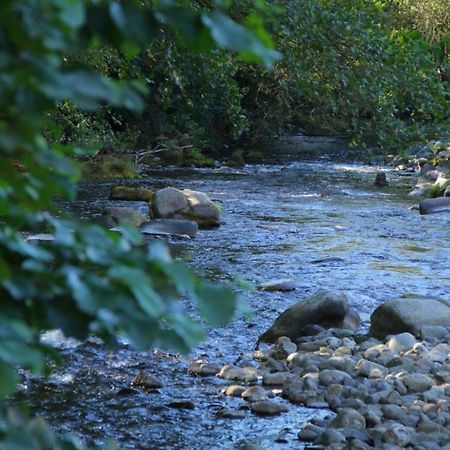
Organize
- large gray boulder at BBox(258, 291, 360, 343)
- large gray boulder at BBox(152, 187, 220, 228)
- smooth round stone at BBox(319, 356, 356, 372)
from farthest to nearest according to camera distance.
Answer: large gray boulder at BBox(152, 187, 220, 228), large gray boulder at BBox(258, 291, 360, 343), smooth round stone at BBox(319, 356, 356, 372)

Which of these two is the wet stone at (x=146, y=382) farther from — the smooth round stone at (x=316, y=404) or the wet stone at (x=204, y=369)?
the smooth round stone at (x=316, y=404)

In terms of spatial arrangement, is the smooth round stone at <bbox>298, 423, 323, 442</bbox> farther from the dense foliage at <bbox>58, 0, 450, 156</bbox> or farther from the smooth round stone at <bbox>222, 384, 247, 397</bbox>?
the dense foliage at <bbox>58, 0, 450, 156</bbox>

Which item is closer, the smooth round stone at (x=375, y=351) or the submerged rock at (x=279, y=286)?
the smooth round stone at (x=375, y=351)

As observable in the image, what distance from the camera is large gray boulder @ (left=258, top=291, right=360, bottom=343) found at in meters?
8.18

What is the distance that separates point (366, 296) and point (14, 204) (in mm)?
8710

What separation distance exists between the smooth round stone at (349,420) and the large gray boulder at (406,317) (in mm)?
2386

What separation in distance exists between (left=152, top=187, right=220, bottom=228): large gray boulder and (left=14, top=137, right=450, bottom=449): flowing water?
312 mm

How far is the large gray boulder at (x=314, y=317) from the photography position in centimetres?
818

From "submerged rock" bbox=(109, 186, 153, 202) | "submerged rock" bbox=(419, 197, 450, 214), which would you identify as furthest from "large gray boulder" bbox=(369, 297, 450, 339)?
"submerged rock" bbox=(109, 186, 153, 202)

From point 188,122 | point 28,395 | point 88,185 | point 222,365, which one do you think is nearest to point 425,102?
point 222,365

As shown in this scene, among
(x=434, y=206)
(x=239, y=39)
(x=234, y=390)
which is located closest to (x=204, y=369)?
(x=234, y=390)

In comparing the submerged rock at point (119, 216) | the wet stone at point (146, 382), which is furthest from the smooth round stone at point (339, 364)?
the submerged rock at point (119, 216)

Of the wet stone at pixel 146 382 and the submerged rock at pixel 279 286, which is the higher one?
the submerged rock at pixel 279 286

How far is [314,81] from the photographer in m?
5.98
